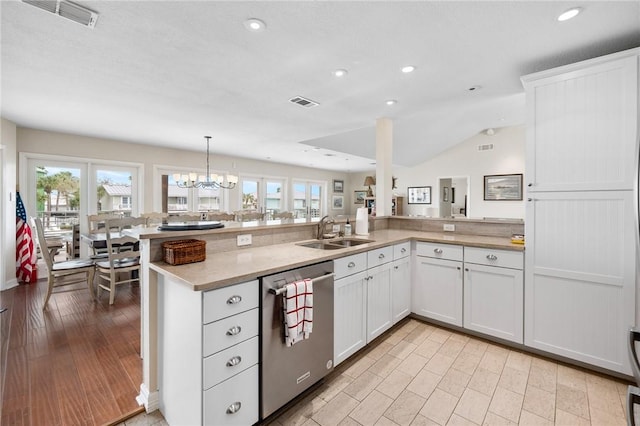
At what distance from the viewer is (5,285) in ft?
12.5

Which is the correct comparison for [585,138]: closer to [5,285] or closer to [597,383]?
[597,383]

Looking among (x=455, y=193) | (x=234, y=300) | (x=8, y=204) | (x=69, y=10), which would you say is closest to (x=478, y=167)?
(x=455, y=193)

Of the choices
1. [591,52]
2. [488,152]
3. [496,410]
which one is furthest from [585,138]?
[488,152]

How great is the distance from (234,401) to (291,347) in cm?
38

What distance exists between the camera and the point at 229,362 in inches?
52.6

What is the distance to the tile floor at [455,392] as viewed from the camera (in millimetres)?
1596

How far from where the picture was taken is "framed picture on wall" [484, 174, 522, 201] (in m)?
6.44

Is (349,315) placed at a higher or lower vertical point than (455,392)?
higher

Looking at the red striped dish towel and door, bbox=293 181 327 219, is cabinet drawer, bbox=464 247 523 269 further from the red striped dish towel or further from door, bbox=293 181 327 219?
door, bbox=293 181 327 219

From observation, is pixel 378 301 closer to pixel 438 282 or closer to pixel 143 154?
pixel 438 282

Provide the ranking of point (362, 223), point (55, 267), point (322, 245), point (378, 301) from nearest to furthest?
point (378, 301) < point (322, 245) < point (362, 223) < point (55, 267)

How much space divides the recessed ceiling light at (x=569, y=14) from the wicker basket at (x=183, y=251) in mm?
2668

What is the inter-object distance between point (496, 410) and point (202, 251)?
203 centimetres

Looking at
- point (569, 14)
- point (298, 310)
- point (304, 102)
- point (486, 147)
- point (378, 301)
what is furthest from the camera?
point (486, 147)
